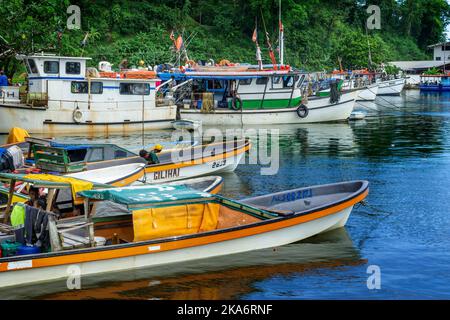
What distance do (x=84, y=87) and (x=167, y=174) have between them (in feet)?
49.4

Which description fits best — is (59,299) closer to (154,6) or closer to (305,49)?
(154,6)

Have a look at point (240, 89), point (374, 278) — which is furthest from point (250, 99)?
point (374, 278)

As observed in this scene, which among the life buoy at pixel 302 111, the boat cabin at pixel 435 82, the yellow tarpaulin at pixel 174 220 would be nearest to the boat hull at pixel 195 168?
the yellow tarpaulin at pixel 174 220

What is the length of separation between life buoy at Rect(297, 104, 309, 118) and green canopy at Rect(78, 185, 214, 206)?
28.5 metres

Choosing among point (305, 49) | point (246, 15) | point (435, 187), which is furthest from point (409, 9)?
point (435, 187)

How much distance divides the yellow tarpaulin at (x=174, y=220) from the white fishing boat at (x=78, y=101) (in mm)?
22539

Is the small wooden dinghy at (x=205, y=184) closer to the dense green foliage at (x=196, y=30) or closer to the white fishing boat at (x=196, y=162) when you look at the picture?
the white fishing boat at (x=196, y=162)

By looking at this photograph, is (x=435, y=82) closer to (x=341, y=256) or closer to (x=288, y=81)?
(x=288, y=81)

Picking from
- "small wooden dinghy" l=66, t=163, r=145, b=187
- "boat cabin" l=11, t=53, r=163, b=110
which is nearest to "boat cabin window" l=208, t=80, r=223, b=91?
"boat cabin" l=11, t=53, r=163, b=110

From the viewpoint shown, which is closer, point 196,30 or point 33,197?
point 33,197

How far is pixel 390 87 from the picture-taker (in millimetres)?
77000

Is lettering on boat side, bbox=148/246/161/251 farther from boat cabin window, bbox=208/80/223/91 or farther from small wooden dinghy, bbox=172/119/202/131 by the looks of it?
boat cabin window, bbox=208/80/223/91

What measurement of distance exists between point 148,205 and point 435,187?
42.3ft

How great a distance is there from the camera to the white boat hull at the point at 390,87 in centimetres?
7638
